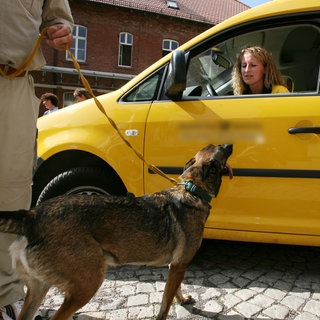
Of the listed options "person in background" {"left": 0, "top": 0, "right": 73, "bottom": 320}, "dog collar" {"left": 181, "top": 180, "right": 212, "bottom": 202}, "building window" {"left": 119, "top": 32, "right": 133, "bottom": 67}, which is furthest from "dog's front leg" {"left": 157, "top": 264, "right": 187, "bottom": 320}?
"building window" {"left": 119, "top": 32, "right": 133, "bottom": 67}

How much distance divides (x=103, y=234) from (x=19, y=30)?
1.33 metres

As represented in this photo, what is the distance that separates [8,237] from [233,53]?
10.0 ft

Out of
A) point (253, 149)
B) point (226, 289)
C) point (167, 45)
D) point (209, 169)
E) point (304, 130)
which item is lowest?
point (226, 289)

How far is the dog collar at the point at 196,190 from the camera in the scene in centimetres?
242

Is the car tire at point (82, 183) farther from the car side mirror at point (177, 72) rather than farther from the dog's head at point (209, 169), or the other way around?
the car side mirror at point (177, 72)

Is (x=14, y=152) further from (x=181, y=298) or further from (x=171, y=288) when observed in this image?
(x=181, y=298)

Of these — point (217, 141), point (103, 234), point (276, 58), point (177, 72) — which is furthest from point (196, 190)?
point (276, 58)

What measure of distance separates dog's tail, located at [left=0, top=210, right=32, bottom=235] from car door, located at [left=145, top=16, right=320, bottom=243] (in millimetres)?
1253

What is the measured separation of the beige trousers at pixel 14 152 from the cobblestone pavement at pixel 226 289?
427mm

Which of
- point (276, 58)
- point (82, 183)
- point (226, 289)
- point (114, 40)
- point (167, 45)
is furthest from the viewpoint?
point (167, 45)

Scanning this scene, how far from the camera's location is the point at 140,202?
2301 millimetres

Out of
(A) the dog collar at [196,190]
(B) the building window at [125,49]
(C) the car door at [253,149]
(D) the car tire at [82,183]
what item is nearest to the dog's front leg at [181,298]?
(C) the car door at [253,149]

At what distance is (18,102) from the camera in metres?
2.18

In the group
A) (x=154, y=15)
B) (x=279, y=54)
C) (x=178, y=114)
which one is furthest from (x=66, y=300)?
(x=154, y=15)
